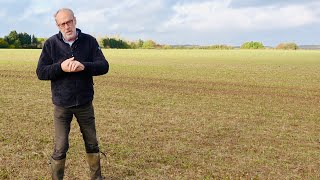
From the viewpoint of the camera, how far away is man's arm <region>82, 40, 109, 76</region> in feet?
16.3

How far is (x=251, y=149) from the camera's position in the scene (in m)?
8.34

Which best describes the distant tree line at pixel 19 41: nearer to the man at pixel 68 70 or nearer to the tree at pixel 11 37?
the tree at pixel 11 37

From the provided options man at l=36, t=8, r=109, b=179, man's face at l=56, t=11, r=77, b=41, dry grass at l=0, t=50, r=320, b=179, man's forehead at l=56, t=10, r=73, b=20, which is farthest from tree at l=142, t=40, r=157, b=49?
man's forehead at l=56, t=10, r=73, b=20

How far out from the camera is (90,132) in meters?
5.47

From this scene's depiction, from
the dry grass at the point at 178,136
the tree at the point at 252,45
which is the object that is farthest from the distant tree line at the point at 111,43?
the dry grass at the point at 178,136

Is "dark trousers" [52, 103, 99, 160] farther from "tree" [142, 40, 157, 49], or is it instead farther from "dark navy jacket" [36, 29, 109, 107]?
"tree" [142, 40, 157, 49]

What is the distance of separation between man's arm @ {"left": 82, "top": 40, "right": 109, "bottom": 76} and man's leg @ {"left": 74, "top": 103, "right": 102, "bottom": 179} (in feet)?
1.83

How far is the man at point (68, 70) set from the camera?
4.90m

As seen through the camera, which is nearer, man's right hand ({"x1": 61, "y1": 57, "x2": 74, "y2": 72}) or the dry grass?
man's right hand ({"x1": 61, "y1": 57, "x2": 74, "y2": 72})

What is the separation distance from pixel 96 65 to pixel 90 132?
1.01 m

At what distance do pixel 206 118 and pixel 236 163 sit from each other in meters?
4.38

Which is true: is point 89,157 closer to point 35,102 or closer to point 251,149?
point 251,149

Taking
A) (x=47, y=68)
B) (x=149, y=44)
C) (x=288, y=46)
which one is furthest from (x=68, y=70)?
(x=288, y=46)

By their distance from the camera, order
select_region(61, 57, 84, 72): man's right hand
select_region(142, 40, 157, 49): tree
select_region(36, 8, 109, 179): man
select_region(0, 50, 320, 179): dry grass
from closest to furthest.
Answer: select_region(61, 57, 84, 72): man's right hand, select_region(36, 8, 109, 179): man, select_region(0, 50, 320, 179): dry grass, select_region(142, 40, 157, 49): tree
